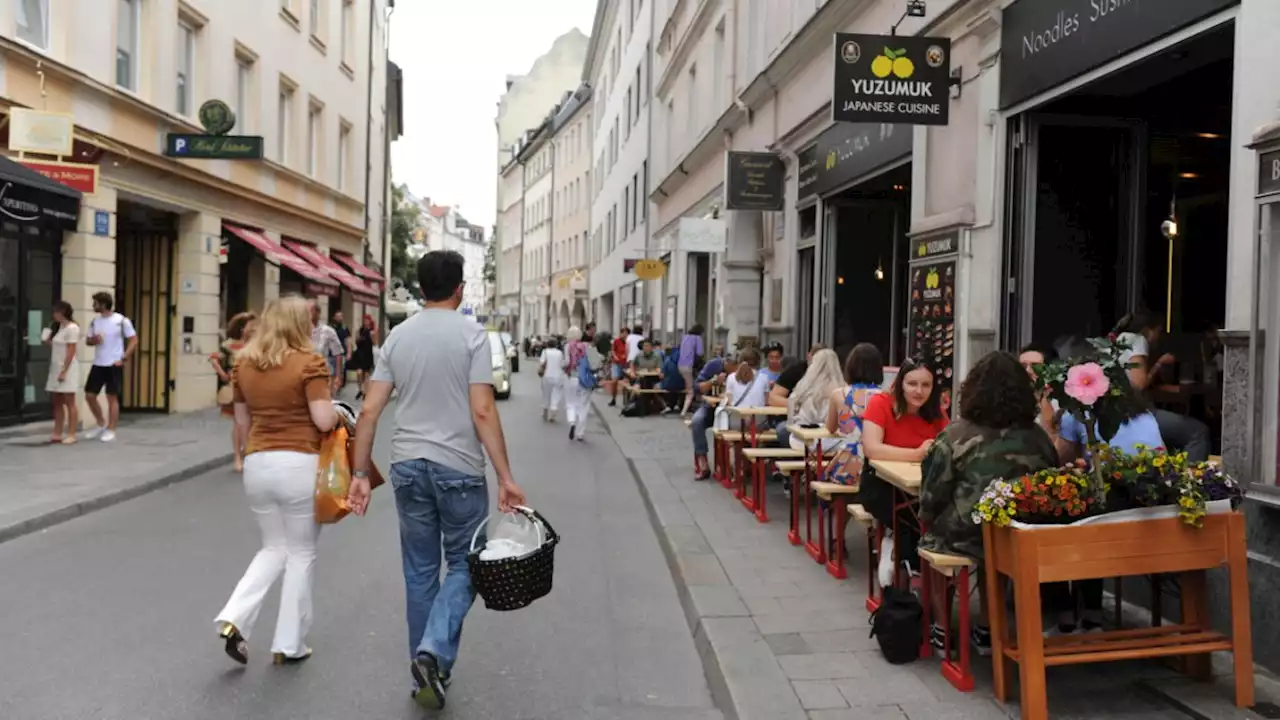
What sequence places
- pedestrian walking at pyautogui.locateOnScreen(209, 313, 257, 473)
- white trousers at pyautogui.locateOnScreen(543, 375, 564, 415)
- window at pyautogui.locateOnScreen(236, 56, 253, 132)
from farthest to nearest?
window at pyautogui.locateOnScreen(236, 56, 253, 132) < white trousers at pyautogui.locateOnScreen(543, 375, 564, 415) < pedestrian walking at pyautogui.locateOnScreen(209, 313, 257, 473)

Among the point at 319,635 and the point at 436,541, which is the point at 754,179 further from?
the point at 436,541

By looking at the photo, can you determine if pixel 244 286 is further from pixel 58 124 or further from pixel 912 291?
pixel 912 291

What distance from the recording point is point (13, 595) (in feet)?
20.5

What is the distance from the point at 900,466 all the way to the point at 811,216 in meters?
10.3

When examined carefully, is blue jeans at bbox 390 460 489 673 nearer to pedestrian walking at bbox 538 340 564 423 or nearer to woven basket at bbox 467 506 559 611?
woven basket at bbox 467 506 559 611

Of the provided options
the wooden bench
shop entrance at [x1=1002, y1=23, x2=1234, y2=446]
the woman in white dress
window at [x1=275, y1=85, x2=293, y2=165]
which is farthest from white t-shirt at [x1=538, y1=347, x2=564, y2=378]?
the wooden bench

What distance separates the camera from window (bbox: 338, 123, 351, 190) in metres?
27.0

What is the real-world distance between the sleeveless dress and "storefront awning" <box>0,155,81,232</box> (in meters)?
9.45

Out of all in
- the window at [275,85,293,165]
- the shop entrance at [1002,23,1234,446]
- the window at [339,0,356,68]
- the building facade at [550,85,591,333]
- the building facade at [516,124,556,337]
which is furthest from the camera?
the building facade at [516,124,556,337]

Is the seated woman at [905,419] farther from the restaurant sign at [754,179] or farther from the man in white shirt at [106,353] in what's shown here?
the restaurant sign at [754,179]

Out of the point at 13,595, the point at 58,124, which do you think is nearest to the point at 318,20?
the point at 58,124

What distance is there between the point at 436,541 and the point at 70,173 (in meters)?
10.6

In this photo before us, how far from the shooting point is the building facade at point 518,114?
75000 millimetres

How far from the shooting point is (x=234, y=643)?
4793mm
